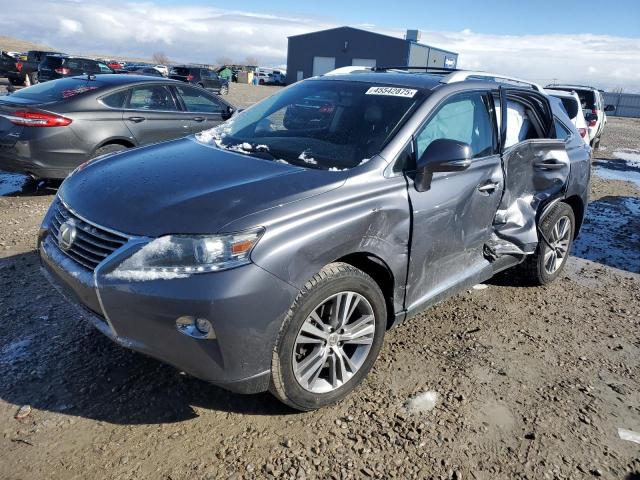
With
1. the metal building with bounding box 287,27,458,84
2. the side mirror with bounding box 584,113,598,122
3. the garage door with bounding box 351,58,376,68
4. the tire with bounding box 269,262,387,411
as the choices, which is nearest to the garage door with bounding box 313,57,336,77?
the metal building with bounding box 287,27,458,84

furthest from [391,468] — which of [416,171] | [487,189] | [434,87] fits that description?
[434,87]

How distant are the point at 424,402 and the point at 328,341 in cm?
75

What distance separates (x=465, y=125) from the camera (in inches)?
144

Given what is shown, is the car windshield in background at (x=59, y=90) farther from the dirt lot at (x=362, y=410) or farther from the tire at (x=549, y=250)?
the tire at (x=549, y=250)

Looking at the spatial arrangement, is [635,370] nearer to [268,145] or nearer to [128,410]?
[268,145]

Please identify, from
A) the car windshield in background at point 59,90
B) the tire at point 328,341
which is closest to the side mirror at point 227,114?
the car windshield in background at point 59,90

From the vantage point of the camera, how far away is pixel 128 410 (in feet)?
9.11

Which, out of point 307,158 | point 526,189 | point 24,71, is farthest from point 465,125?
point 24,71

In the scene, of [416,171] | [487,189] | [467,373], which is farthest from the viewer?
[487,189]

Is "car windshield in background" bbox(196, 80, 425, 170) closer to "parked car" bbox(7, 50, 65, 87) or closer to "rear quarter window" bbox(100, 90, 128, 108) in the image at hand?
"rear quarter window" bbox(100, 90, 128, 108)

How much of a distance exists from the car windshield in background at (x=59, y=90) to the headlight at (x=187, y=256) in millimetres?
Answer: 4971

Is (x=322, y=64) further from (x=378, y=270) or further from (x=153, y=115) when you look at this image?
(x=378, y=270)

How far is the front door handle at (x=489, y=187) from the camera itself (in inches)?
141

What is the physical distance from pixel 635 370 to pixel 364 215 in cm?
237
